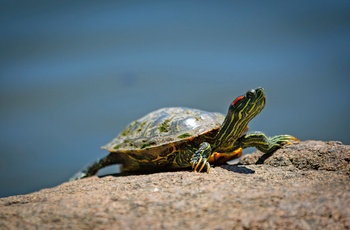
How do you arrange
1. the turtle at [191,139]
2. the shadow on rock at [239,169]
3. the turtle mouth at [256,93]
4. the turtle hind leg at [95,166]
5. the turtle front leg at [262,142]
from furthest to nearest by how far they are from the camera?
1. the turtle hind leg at [95,166]
2. the turtle front leg at [262,142]
3. the turtle at [191,139]
4. the turtle mouth at [256,93]
5. the shadow on rock at [239,169]

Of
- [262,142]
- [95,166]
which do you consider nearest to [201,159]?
[262,142]

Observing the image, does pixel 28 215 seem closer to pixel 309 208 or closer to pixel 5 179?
pixel 309 208

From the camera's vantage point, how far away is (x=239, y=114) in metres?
4.17

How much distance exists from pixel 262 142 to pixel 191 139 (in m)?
1.07

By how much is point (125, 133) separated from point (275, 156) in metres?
2.28

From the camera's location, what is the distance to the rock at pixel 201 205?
2.31 meters

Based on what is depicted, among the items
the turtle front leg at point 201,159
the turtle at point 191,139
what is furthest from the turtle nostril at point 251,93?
the turtle front leg at point 201,159

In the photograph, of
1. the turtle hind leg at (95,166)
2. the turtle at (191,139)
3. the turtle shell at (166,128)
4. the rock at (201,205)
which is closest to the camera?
the rock at (201,205)

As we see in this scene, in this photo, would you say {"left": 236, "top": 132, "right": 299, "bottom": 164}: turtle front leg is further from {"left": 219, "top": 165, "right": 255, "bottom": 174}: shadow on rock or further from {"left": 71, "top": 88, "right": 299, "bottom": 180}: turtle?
{"left": 219, "top": 165, "right": 255, "bottom": 174}: shadow on rock

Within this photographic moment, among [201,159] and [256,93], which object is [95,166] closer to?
[201,159]

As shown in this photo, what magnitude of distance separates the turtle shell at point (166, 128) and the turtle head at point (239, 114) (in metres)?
0.18

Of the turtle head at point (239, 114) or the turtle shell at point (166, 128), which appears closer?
the turtle head at point (239, 114)

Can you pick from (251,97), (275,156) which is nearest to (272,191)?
(251,97)

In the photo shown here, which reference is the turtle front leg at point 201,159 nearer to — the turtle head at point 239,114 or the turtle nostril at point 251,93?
the turtle head at point 239,114
